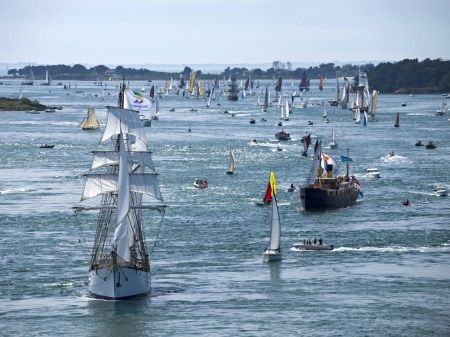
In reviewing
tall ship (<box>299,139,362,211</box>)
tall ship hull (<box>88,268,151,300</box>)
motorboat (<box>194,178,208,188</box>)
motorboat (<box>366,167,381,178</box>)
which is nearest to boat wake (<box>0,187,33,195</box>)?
motorboat (<box>194,178,208,188</box>)

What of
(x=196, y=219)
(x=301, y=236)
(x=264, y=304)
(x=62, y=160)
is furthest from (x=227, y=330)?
(x=62, y=160)

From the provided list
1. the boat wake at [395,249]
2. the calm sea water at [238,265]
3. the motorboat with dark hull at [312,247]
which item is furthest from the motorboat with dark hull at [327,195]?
the motorboat with dark hull at [312,247]

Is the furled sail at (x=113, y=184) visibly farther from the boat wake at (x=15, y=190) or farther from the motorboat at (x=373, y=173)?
the motorboat at (x=373, y=173)

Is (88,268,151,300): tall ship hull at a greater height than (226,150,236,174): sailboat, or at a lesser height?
greater

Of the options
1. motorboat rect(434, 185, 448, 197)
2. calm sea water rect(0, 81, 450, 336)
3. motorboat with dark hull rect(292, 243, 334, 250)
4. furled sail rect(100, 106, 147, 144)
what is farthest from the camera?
motorboat rect(434, 185, 448, 197)

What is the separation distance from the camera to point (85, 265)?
281 feet

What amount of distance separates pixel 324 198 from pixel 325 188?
2.27m

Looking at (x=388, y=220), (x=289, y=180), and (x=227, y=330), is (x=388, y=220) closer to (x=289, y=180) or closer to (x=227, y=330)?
(x=289, y=180)

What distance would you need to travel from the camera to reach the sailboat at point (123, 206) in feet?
245

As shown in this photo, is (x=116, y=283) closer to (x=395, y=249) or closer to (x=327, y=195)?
(x=395, y=249)

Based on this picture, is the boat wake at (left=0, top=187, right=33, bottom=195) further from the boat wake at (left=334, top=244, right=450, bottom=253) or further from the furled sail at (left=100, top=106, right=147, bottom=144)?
the furled sail at (left=100, top=106, right=147, bottom=144)

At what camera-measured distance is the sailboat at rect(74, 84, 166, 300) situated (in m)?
74.6

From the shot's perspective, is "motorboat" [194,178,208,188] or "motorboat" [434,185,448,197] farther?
"motorboat" [194,178,208,188]

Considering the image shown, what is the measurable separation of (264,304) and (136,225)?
10.7 metres
